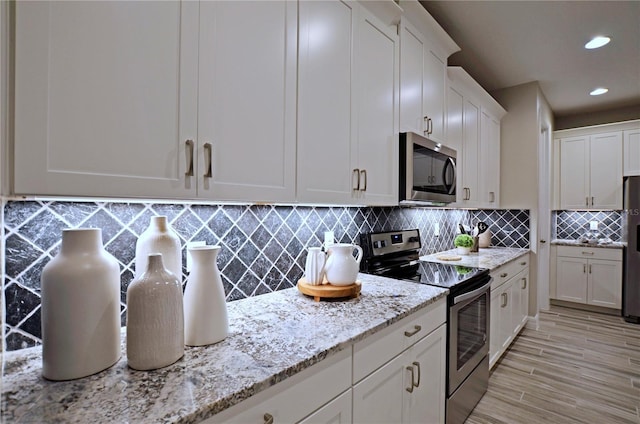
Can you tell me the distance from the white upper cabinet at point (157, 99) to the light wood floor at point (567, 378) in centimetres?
217

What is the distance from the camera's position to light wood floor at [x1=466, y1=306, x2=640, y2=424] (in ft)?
A: 6.81

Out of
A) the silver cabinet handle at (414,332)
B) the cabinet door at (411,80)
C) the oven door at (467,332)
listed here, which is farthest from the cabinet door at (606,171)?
the silver cabinet handle at (414,332)

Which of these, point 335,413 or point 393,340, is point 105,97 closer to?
point 335,413

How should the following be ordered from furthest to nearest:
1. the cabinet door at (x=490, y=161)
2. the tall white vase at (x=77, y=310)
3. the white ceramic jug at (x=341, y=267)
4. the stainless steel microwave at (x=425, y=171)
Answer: the cabinet door at (x=490, y=161), the stainless steel microwave at (x=425, y=171), the white ceramic jug at (x=341, y=267), the tall white vase at (x=77, y=310)

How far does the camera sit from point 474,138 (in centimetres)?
308

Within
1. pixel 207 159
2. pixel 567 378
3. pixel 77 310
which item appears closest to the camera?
pixel 77 310

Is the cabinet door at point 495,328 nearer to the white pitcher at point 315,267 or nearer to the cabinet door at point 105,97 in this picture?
the white pitcher at point 315,267

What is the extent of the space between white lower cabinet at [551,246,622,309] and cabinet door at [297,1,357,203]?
14.4 feet

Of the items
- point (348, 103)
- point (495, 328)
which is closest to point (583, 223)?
point (495, 328)

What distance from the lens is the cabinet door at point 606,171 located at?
4.16m

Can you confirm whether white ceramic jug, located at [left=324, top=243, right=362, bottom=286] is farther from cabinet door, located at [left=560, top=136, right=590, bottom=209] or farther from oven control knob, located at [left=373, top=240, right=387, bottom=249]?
cabinet door, located at [left=560, top=136, right=590, bottom=209]

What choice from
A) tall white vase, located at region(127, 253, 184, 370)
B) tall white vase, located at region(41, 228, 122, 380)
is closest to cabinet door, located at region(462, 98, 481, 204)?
tall white vase, located at region(127, 253, 184, 370)

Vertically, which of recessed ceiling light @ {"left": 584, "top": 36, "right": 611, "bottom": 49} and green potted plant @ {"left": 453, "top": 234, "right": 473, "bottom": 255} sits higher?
recessed ceiling light @ {"left": 584, "top": 36, "right": 611, "bottom": 49}

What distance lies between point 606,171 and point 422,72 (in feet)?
12.6
